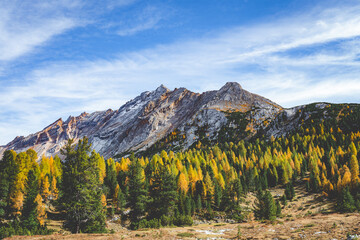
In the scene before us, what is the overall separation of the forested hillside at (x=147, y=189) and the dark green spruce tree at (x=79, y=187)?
4.2 inches

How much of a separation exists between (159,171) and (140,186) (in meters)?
5.45

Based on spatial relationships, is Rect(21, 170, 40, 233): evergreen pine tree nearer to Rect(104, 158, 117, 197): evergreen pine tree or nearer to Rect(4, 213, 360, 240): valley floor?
Rect(4, 213, 360, 240): valley floor

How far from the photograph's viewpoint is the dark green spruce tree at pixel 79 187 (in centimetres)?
2520

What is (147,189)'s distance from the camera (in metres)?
58.0

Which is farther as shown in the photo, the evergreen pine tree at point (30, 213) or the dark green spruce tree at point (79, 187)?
the evergreen pine tree at point (30, 213)

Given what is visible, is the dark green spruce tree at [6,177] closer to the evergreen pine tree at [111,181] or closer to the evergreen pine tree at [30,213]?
the evergreen pine tree at [30,213]

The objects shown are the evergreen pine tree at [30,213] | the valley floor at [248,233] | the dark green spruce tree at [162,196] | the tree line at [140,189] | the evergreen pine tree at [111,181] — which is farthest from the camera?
the evergreen pine tree at [111,181]

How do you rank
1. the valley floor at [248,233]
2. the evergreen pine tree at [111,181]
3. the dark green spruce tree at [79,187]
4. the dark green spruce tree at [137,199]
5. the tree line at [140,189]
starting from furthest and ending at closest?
the evergreen pine tree at [111,181] → the dark green spruce tree at [137,199] → the tree line at [140,189] → the dark green spruce tree at [79,187] → the valley floor at [248,233]

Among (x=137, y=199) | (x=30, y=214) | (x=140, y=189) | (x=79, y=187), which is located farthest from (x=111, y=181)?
(x=79, y=187)

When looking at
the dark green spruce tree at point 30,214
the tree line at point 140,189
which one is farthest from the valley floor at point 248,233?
the dark green spruce tree at point 30,214

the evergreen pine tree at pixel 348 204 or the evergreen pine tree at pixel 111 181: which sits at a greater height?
the evergreen pine tree at pixel 111 181

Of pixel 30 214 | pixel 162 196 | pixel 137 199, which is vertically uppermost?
pixel 162 196

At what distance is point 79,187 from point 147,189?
3474cm

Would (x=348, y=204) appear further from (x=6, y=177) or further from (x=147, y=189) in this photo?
(x=6, y=177)
